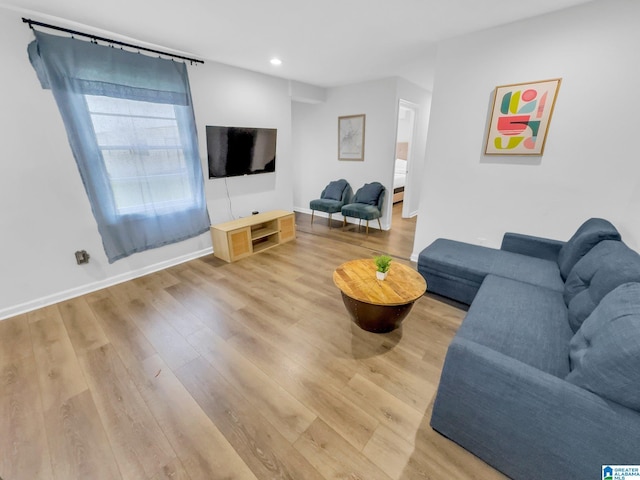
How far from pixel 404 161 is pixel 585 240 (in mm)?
5665

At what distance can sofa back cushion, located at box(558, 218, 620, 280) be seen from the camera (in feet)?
6.19

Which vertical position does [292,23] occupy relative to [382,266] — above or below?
above

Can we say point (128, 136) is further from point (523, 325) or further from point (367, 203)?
point (523, 325)

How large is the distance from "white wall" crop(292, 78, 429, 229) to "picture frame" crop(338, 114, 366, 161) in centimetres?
8

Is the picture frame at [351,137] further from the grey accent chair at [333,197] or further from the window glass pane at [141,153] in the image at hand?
the window glass pane at [141,153]

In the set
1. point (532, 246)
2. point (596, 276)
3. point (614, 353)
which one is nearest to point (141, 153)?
point (614, 353)

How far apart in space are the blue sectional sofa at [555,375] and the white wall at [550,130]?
0.74 m

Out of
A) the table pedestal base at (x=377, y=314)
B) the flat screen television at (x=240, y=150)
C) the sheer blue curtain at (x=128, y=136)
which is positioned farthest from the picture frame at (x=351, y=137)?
the table pedestal base at (x=377, y=314)

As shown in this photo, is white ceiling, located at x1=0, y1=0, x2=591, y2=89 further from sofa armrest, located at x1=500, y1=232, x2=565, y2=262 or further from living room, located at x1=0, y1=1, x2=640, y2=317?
sofa armrest, located at x1=500, y1=232, x2=565, y2=262

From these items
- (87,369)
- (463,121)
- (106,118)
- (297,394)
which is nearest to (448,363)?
(297,394)

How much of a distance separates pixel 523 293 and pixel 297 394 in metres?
1.76

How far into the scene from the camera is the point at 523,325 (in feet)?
5.17

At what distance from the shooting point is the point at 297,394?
1667 mm

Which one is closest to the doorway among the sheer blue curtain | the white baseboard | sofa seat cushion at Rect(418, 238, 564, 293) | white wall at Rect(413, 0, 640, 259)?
white wall at Rect(413, 0, 640, 259)
